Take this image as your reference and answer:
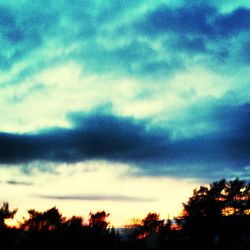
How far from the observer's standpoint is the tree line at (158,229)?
8070mm

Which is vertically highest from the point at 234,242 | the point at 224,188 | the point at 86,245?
the point at 224,188

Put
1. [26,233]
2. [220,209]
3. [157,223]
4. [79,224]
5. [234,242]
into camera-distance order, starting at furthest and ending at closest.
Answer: [157,223] < [220,209] < [234,242] < [79,224] < [26,233]

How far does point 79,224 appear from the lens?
985cm

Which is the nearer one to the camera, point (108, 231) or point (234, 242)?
point (108, 231)

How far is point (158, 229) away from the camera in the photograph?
50.3 m

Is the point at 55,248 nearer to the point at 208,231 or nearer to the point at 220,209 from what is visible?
the point at 208,231

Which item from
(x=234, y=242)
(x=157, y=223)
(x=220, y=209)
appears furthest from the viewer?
(x=157, y=223)

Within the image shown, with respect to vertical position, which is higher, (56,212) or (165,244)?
(56,212)

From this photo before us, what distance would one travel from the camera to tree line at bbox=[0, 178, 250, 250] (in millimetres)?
8070

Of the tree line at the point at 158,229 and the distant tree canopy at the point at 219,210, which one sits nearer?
the tree line at the point at 158,229

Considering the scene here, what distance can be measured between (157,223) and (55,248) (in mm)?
55609

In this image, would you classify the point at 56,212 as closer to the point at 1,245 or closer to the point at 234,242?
the point at 1,245

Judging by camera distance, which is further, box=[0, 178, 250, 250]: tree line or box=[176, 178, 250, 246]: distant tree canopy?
box=[176, 178, 250, 246]: distant tree canopy

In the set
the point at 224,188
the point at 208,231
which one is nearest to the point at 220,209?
the point at 224,188
